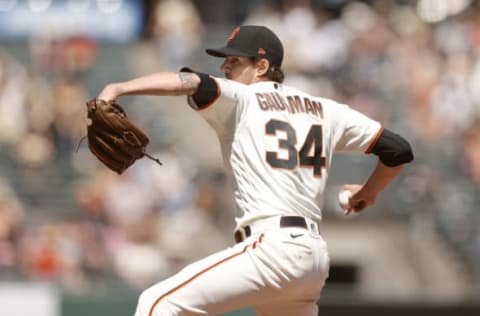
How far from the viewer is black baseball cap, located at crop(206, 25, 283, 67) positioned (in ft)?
18.4

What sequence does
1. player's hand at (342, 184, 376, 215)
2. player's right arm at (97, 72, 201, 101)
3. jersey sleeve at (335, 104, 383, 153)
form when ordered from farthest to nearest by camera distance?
player's hand at (342, 184, 376, 215), jersey sleeve at (335, 104, 383, 153), player's right arm at (97, 72, 201, 101)

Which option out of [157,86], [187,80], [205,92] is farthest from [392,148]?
[157,86]

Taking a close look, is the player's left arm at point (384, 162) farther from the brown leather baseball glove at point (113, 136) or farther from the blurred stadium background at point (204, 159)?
the blurred stadium background at point (204, 159)

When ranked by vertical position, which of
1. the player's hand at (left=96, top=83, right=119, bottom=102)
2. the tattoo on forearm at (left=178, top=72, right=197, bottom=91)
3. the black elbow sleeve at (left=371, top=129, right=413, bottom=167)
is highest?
the tattoo on forearm at (left=178, top=72, right=197, bottom=91)

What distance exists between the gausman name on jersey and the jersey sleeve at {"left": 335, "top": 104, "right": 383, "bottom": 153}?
17 centimetres

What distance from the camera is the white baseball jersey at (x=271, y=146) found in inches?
213

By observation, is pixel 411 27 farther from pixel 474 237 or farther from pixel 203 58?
pixel 474 237

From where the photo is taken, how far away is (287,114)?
18.1 feet

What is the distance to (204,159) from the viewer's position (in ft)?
44.5

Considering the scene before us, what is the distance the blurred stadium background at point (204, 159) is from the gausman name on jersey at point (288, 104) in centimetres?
420

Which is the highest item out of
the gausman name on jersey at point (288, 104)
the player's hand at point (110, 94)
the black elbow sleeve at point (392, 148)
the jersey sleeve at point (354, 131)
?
the player's hand at point (110, 94)

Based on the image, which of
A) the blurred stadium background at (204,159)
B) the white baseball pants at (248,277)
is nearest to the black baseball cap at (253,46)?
the white baseball pants at (248,277)

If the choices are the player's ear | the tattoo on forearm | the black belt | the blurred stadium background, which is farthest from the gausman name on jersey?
the blurred stadium background

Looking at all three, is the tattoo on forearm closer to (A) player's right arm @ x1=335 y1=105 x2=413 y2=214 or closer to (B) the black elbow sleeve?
(A) player's right arm @ x1=335 y1=105 x2=413 y2=214
